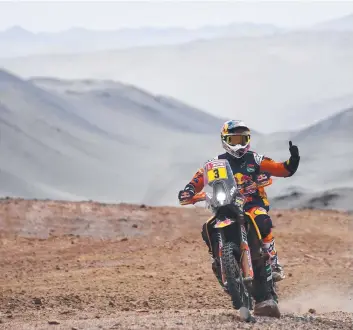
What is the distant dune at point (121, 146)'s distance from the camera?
91.2ft

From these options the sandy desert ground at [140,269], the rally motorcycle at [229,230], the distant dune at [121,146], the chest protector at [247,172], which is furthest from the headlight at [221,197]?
the distant dune at [121,146]

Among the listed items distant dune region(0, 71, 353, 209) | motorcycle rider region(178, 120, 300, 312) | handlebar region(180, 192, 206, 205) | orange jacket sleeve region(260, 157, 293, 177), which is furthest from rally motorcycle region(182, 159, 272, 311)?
distant dune region(0, 71, 353, 209)

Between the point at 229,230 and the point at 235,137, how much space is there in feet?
3.01

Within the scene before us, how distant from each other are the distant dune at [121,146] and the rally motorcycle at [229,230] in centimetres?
1589

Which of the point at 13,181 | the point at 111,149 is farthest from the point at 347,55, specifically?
the point at 13,181

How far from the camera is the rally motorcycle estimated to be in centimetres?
805

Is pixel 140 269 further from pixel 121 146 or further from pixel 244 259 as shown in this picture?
pixel 121 146

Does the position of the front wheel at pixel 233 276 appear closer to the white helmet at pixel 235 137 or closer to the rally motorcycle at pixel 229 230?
the rally motorcycle at pixel 229 230

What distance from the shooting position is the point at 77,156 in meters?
32.1

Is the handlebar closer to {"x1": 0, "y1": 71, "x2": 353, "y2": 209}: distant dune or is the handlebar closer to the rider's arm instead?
the rider's arm

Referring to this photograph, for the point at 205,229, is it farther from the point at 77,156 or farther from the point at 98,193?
the point at 77,156

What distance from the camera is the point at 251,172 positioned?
28.5 feet

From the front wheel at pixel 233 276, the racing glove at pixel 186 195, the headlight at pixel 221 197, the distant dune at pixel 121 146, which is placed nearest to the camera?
the headlight at pixel 221 197

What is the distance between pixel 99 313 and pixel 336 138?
77.9 feet
